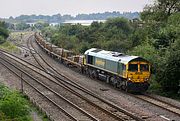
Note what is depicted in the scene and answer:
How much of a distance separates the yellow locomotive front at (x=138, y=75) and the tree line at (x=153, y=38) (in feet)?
3.76

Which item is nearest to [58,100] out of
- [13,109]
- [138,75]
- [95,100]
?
[95,100]

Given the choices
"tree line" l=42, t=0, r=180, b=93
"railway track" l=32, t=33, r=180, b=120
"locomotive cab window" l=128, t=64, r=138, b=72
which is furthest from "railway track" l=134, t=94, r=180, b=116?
"tree line" l=42, t=0, r=180, b=93

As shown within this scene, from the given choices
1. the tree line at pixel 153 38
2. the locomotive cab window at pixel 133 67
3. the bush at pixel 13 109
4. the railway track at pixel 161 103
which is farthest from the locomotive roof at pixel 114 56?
the bush at pixel 13 109

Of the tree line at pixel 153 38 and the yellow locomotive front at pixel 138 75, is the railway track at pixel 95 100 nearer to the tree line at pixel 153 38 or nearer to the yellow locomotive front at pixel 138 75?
the yellow locomotive front at pixel 138 75

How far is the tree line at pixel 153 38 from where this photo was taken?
33125 mm

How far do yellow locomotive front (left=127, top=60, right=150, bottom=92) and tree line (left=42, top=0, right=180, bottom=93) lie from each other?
1.15 metres

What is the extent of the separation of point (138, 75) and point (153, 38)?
48.2ft

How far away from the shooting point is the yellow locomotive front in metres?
33.3

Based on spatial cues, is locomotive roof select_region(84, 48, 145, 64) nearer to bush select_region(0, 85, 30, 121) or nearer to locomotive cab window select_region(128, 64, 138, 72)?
locomotive cab window select_region(128, 64, 138, 72)

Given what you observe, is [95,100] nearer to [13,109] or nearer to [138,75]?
[138,75]

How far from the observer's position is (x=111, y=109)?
27.0 meters

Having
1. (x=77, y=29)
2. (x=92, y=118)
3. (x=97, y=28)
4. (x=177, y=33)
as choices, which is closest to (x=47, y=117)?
(x=92, y=118)

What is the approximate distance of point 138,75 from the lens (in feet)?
110

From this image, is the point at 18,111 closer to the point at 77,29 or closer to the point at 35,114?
the point at 35,114
